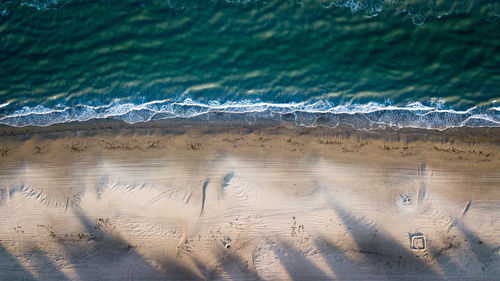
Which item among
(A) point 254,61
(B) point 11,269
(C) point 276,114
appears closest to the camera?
(B) point 11,269

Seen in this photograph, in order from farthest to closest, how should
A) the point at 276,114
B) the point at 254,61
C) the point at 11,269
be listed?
the point at 254,61 < the point at 276,114 < the point at 11,269

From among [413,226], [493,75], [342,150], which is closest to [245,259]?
[342,150]

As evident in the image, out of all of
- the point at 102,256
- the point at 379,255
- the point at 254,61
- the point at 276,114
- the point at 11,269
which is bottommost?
the point at 379,255

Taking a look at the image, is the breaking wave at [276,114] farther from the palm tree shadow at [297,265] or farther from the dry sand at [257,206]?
the palm tree shadow at [297,265]

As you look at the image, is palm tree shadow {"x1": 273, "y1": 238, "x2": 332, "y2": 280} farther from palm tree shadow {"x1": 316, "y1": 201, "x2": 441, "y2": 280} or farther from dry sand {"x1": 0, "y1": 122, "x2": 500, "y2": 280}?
palm tree shadow {"x1": 316, "y1": 201, "x2": 441, "y2": 280}

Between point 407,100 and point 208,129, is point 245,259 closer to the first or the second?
point 208,129

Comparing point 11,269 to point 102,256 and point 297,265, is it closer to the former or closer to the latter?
point 102,256

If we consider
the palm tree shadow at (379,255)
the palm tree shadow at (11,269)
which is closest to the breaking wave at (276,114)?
the palm tree shadow at (379,255)

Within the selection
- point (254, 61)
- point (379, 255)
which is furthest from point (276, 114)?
point (379, 255)
